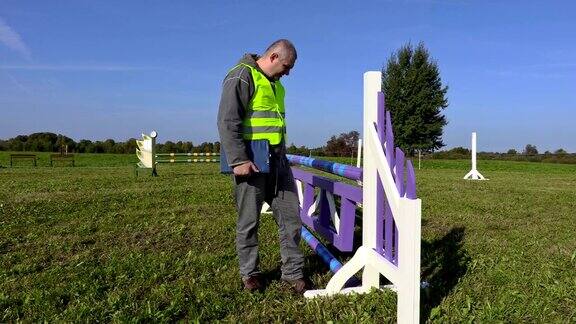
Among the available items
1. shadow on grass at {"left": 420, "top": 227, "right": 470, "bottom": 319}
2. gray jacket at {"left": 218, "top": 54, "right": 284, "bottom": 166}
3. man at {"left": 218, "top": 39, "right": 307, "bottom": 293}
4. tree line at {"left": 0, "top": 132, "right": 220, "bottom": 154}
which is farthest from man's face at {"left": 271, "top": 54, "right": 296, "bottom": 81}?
tree line at {"left": 0, "top": 132, "right": 220, "bottom": 154}

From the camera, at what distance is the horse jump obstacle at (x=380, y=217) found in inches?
99.2

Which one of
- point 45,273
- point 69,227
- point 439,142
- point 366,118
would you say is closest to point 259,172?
point 366,118

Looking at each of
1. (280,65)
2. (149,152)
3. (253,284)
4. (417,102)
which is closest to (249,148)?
(280,65)

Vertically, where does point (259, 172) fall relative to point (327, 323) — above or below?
above

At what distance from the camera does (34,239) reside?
5484 mm

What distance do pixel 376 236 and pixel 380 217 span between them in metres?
0.15

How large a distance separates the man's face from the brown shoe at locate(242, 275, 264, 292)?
4.92 feet

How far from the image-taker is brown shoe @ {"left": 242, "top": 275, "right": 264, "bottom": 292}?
11.4 ft

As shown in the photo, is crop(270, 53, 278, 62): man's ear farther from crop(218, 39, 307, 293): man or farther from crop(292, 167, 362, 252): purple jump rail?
crop(292, 167, 362, 252): purple jump rail

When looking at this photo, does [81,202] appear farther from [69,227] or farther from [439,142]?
[439,142]

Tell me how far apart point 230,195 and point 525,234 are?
18.4ft

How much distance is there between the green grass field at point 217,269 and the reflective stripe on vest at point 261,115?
116 centimetres

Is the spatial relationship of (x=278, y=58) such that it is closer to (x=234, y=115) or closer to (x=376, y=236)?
(x=234, y=115)

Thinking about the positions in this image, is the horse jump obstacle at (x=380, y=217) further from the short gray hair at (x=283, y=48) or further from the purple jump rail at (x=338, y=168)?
the short gray hair at (x=283, y=48)
